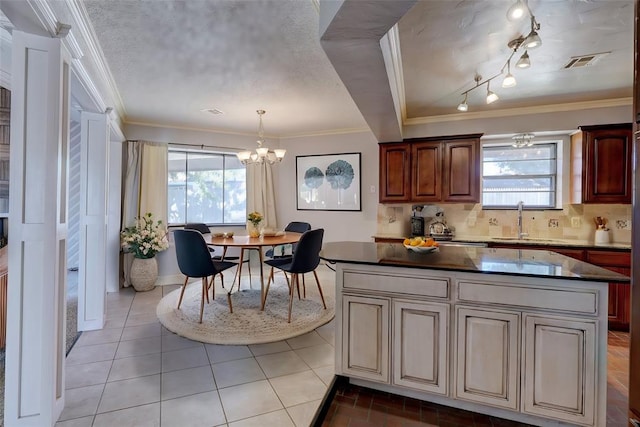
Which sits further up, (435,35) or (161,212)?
(435,35)

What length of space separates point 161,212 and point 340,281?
3497 mm

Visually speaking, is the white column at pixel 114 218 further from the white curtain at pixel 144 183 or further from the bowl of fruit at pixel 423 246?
the bowl of fruit at pixel 423 246

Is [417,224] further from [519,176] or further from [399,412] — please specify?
[399,412]

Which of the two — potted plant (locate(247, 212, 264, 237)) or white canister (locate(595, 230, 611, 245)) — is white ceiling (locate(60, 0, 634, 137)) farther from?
white canister (locate(595, 230, 611, 245))

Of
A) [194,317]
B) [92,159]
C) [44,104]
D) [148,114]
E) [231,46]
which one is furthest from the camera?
[148,114]

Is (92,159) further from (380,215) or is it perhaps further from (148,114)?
(380,215)

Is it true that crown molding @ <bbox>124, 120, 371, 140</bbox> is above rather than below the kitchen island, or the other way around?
above

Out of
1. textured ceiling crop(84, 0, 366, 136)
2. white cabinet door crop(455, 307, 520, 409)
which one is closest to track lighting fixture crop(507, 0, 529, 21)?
textured ceiling crop(84, 0, 366, 136)

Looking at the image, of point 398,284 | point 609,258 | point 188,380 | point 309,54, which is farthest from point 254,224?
point 609,258

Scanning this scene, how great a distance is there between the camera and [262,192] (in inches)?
203

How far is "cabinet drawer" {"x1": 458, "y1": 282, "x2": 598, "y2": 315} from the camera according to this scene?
1.55 m

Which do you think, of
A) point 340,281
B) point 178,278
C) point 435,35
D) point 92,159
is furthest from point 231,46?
point 178,278

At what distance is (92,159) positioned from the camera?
284cm

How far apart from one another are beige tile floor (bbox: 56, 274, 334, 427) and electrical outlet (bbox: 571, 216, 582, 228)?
3171mm
